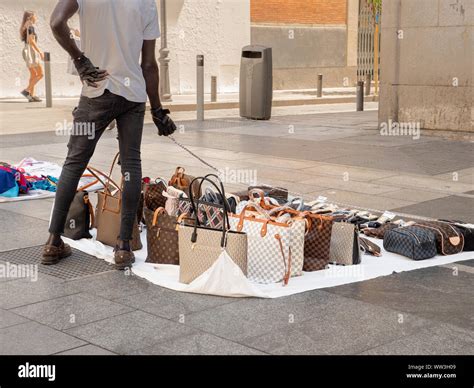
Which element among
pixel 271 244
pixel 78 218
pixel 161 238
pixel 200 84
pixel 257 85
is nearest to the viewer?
pixel 271 244

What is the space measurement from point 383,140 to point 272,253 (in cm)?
787

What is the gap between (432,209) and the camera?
297 inches

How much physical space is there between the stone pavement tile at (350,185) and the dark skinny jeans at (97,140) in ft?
10.8

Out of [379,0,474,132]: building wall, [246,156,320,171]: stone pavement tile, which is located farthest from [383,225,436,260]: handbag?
[379,0,474,132]: building wall

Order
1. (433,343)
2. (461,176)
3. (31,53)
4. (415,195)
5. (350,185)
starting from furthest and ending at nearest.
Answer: (31,53)
(461,176)
(350,185)
(415,195)
(433,343)

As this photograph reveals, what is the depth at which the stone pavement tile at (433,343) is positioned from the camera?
4.05 meters

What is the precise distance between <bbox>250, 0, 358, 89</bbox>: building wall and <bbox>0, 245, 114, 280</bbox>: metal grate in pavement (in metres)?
23.1

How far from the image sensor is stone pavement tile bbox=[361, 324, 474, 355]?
13.3 feet

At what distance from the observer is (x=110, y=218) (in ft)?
20.0

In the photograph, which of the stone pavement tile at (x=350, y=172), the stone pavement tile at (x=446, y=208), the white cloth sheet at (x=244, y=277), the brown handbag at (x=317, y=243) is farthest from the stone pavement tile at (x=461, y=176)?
the brown handbag at (x=317, y=243)

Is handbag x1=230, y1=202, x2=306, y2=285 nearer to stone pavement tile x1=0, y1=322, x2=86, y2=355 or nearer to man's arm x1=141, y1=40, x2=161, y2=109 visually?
man's arm x1=141, y1=40, x2=161, y2=109

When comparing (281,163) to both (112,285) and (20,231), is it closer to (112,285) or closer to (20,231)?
(20,231)

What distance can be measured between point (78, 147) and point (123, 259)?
31.5 inches

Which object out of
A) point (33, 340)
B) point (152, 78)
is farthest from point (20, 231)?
point (33, 340)
